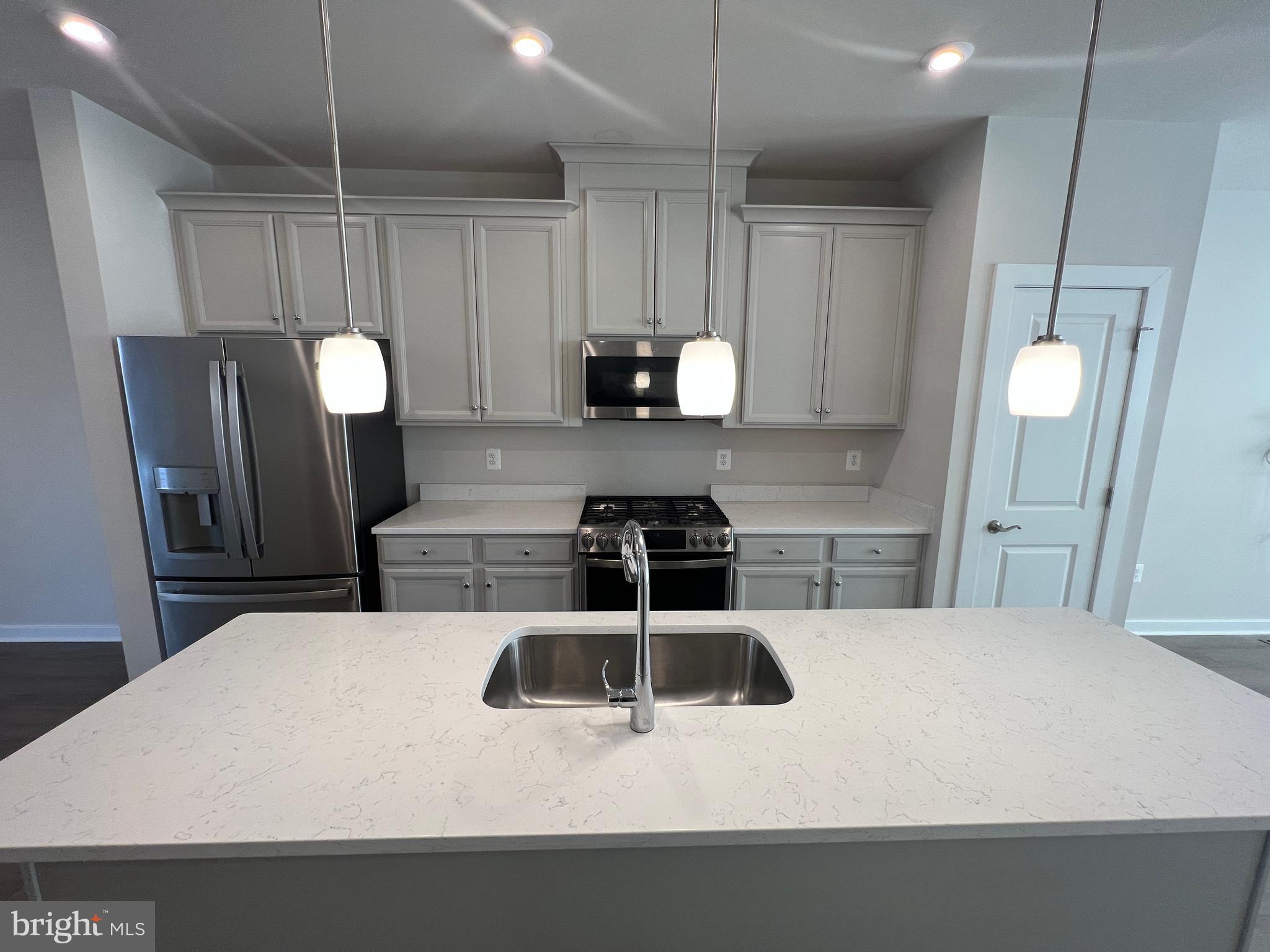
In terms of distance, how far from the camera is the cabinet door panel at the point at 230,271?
248cm

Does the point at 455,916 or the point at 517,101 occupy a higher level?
the point at 517,101

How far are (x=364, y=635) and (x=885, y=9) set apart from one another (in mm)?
2354

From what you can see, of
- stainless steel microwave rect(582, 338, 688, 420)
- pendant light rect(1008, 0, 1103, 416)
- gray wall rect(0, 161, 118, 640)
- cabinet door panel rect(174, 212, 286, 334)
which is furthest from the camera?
gray wall rect(0, 161, 118, 640)

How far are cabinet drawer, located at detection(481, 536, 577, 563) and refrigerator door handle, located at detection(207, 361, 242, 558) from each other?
1.05m

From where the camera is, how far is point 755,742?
0.96 m

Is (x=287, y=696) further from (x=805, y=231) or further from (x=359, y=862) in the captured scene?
(x=805, y=231)

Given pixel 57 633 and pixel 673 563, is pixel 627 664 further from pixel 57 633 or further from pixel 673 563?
pixel 57 633

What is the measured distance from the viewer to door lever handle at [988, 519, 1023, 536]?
238 centimetres

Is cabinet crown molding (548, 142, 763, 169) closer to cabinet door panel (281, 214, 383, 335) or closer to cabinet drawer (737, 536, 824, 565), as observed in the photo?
cabinet door panel (281, 214, 383, 335)

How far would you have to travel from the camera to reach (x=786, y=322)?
106 inches

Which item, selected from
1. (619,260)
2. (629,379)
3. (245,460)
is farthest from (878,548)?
(245,460)

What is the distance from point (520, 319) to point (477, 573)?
1313 millimetres

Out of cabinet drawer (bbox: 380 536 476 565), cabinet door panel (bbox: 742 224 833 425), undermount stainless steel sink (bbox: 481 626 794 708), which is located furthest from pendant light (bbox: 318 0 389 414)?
cabinet door panel (bbox: 742 224 833 425)

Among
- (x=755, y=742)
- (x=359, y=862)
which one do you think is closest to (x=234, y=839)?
(x=359, y=862)
